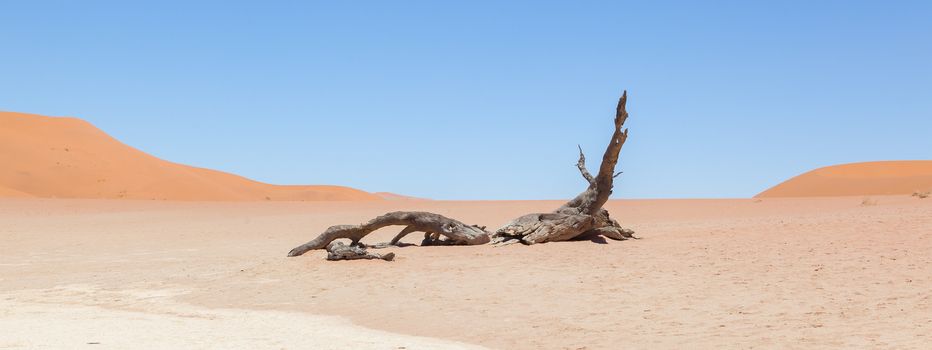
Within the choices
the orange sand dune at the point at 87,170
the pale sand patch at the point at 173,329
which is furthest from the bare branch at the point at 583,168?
the orange sand dune at the point at 87,170

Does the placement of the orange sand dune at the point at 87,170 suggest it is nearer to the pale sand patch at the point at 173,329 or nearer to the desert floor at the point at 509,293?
the desert floor at the point at 509,293

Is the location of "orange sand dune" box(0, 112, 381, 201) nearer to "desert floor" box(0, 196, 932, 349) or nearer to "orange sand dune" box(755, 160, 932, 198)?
"desert floor" box(0, 196, 932, 349)

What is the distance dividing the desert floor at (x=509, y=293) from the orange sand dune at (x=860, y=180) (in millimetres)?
44725

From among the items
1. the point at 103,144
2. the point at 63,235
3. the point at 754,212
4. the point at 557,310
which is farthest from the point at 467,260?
the point at 103,144

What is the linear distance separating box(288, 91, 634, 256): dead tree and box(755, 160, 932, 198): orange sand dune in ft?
142

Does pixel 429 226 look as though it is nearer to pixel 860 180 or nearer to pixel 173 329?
pixel 173 329

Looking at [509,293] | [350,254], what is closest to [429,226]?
[350,254]

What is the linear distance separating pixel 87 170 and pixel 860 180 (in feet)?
177

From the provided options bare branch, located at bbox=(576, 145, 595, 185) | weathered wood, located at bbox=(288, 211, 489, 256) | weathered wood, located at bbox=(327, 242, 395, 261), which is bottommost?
weathered wood, located at bbox=(327, 242, 395, 261)

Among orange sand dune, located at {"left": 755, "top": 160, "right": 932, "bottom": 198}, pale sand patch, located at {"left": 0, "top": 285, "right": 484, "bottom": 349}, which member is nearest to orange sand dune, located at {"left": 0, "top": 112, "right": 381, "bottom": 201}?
orange sand dune, located at {"left": 755, "top": 160, "right": 932, "bottom": 198}

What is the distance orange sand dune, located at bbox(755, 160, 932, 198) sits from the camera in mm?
61562

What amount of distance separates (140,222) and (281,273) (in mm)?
17926

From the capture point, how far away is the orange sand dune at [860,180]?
6156 cm

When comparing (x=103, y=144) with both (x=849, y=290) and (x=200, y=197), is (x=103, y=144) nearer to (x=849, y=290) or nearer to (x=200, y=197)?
(x=200, y=197)
